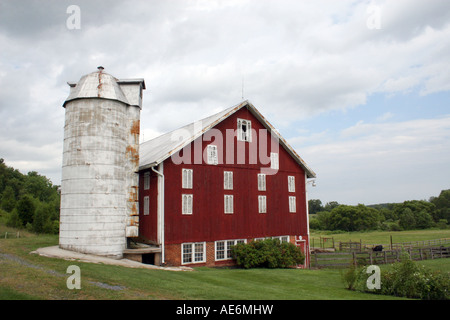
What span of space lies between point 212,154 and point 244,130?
357 cm

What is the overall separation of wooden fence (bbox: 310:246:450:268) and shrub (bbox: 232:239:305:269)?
2.41 meters

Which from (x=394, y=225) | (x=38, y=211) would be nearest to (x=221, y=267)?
(x=38, y=211)

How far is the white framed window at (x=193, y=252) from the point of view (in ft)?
71.3

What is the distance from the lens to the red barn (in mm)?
21562

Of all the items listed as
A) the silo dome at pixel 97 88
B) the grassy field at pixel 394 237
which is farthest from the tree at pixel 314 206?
the silo dome at pixel 97 88

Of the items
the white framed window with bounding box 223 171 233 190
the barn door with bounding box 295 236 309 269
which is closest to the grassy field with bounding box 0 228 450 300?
the white framed window with bounding box 223 171 233 190

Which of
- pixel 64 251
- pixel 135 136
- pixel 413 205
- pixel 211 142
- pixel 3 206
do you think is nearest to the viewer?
pixel 64 251

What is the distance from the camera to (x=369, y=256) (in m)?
25.5

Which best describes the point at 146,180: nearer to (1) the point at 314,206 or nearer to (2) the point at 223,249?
(2) the point at 223,249

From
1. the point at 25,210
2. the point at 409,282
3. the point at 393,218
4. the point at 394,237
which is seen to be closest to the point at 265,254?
the point at 409,282

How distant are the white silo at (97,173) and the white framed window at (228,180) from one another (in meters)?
6.25

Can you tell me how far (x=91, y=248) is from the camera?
18703 mm

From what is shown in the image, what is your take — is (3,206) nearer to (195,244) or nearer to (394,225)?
(195,244)

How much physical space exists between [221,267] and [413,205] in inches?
3437
